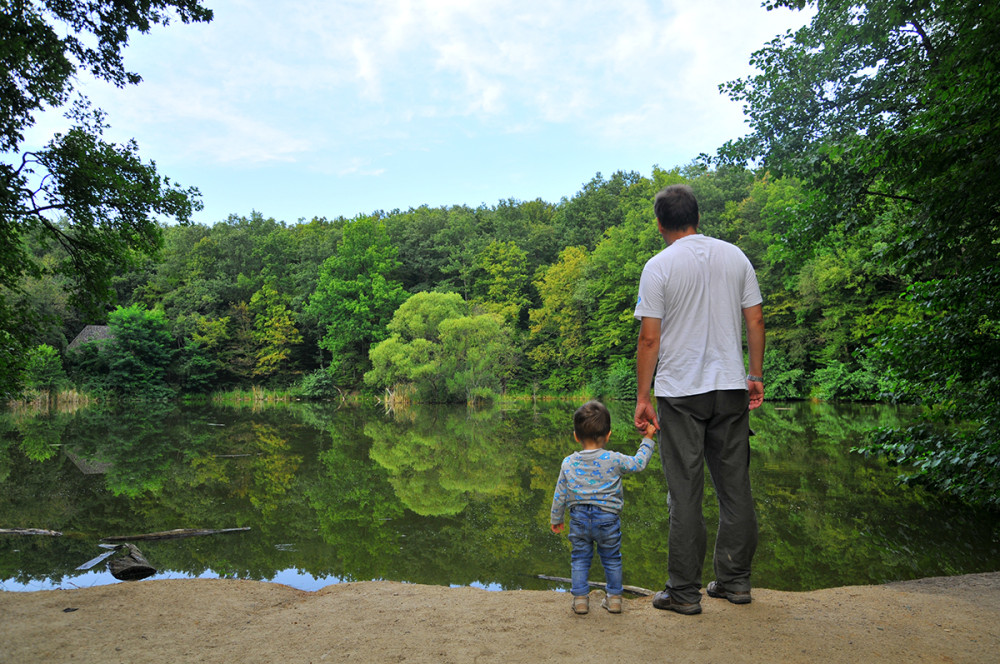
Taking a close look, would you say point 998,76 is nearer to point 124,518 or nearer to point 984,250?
point 984,250

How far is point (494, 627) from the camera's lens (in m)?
2.72

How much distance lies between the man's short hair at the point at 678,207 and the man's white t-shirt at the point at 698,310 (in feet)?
0.39

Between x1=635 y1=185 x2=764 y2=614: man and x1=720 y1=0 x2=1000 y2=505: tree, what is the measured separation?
2207 millimetres

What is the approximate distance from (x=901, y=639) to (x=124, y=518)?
22.5ft

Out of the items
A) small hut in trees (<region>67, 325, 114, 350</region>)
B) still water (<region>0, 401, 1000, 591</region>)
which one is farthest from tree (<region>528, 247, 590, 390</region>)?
small hut in trees (<region>67, 325, 114, 350</region>)

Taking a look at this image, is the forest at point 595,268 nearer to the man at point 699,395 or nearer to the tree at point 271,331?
the tree at point 271,331

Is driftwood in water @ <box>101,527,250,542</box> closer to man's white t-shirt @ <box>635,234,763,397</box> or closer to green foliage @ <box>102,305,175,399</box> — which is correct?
man's white t-shirt @ <box>635,234,763,397</box>

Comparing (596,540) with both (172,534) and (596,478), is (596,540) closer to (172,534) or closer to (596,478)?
(596,478)

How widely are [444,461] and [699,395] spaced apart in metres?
8.00

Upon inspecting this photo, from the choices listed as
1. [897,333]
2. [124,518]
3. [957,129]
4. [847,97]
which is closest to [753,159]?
[847,97]

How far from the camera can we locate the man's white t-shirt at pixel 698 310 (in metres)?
2.87

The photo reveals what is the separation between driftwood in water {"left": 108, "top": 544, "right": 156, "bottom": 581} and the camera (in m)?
4.53

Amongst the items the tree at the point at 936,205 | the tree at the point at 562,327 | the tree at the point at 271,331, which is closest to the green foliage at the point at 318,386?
the tree at the point at 271,331

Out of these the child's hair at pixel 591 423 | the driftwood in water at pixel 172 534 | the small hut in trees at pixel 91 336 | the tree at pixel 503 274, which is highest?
the tree at pixel 503 274
